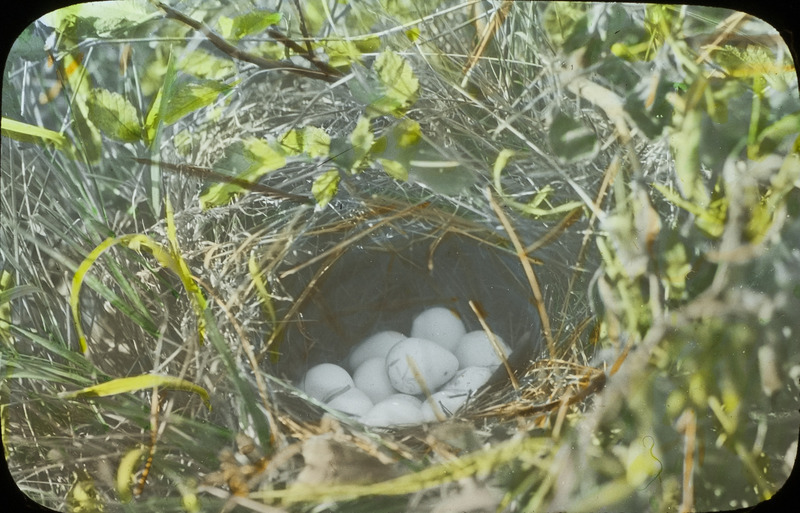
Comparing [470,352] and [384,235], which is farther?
[470,352]

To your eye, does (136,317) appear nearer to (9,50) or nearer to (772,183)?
(9,50)

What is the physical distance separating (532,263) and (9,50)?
19.4 inches

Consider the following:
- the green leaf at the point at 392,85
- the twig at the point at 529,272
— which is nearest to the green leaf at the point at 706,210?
the twig at the point at 529,272

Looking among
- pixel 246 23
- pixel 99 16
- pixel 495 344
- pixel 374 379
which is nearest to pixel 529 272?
pixel 495 344

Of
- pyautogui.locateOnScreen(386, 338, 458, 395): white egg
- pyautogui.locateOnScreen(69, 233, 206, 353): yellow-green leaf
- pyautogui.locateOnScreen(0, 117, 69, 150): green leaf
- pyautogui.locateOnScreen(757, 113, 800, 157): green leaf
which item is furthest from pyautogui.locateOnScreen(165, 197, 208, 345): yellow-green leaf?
pyautogui.locateOnScreen(757, 113, 800, 157): green leaf

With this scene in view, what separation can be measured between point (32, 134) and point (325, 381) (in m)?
0.36

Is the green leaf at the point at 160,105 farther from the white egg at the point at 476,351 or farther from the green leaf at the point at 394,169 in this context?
the white egg at the point at 476,351

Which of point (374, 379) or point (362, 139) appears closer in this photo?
point (362, 139)

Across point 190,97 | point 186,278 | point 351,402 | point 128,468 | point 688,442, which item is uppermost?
point 190,97

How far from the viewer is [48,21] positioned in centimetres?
67

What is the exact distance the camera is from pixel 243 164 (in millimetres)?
694

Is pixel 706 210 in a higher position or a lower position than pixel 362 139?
lower

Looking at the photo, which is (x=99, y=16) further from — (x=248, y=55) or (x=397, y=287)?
(x=397, y=287)

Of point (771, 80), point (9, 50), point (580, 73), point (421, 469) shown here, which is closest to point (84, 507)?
point (421, 469)
